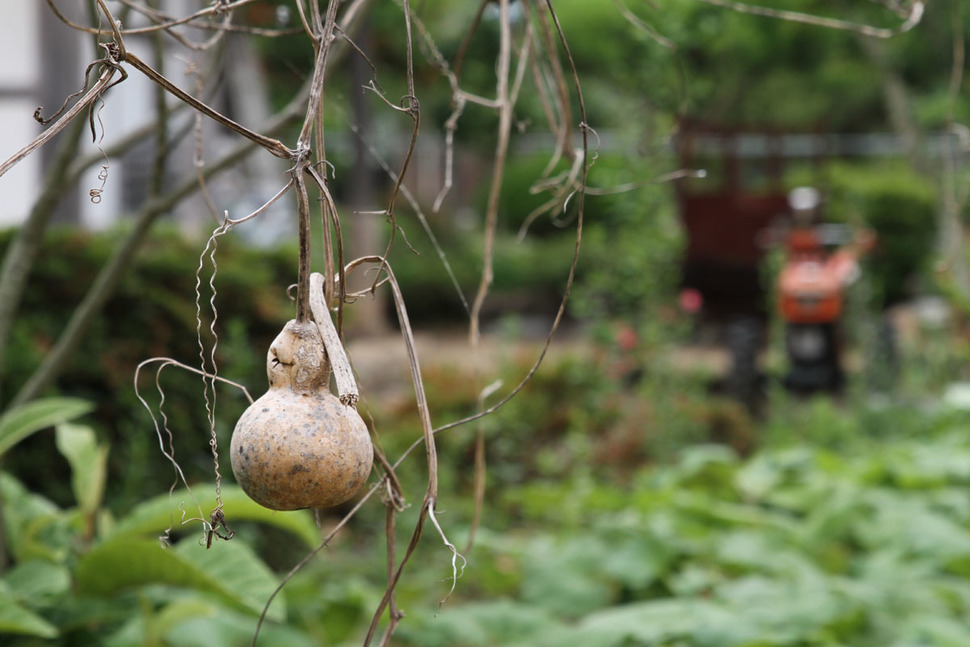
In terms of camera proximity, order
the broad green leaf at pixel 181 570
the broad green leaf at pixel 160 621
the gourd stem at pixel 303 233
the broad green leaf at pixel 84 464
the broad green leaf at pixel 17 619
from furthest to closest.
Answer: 1. the broad green leaf at pixel 84 464
2. the broad green leaf at pixel 160 621
3. the broad green leaf at pixel 181 570
4. the broad green leaf at pixel 17 619
5. the gourd stem at pixel 303 233

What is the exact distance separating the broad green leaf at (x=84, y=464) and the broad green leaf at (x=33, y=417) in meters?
0.21

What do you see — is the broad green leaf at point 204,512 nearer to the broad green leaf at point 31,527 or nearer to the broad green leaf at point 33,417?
the broad green leaf at point 31,527

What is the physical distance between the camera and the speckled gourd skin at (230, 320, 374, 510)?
57 cm

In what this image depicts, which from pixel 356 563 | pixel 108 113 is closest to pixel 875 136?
pixel 108 113

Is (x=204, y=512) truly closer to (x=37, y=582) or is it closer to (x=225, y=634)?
(x=37, y=582)

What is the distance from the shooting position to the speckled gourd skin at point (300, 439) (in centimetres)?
57

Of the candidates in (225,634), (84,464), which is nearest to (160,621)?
(225,634)

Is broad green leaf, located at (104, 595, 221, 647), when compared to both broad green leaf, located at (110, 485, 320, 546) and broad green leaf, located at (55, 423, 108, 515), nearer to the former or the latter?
broad green leaf, located at (110, 485, 320, 546)

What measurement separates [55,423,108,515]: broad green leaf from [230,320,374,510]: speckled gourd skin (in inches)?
62.7

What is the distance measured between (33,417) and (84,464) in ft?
0.84

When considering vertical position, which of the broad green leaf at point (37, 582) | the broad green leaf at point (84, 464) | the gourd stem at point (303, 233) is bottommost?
the broad green leaf at point (37, 582)

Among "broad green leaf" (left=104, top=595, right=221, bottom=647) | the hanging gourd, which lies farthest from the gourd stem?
"broad green leaf" (left=104, top=595, right=221, bottom=647)

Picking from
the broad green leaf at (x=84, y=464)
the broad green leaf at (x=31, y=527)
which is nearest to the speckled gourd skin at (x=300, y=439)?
the broad green leaf at (x=31, y=527)

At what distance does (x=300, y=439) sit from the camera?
57 centimetres
